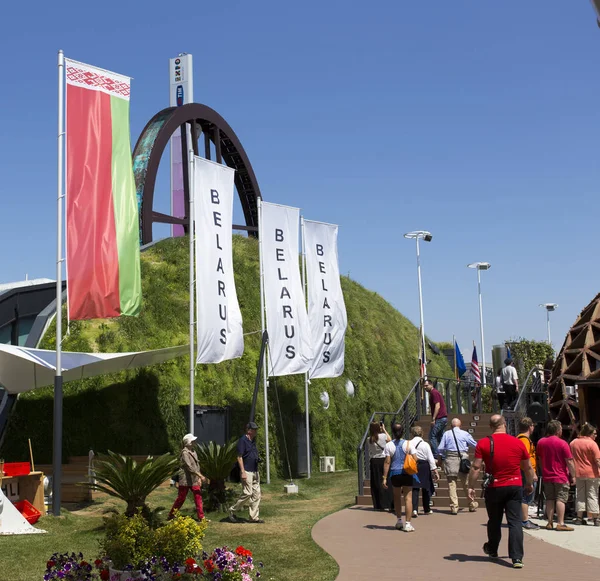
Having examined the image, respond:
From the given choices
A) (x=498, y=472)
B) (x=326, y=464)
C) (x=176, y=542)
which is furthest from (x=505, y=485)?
(x=326, y=464)

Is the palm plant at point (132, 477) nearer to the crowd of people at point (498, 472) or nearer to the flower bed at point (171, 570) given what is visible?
the crowd of people at point (498, 472)

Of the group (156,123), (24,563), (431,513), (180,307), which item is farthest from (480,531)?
(156,123)

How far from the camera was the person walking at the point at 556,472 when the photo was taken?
13367mm

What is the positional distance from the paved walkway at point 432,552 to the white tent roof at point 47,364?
6.87 meters

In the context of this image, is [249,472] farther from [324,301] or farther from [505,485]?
[324,301]

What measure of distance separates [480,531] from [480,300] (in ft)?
119

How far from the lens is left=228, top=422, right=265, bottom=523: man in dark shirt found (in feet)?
47.8

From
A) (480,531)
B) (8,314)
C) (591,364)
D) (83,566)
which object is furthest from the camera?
(8,314)

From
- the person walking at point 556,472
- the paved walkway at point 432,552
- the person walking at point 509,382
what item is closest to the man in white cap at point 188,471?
the paved walkway at point 432,552

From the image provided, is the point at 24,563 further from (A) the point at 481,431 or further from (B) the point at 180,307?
(B) the point at 180,307

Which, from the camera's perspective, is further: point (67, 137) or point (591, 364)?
point (591, 364)

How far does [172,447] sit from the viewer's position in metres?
22.6

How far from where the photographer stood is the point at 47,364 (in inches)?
671

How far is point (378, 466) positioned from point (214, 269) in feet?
20.4
